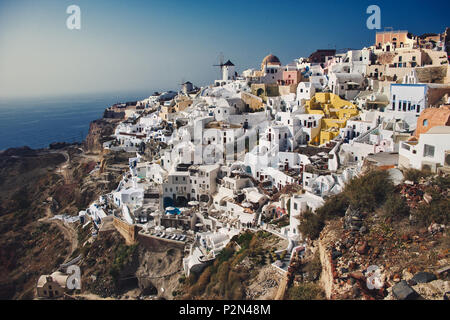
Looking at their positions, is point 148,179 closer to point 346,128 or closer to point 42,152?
point 346,128

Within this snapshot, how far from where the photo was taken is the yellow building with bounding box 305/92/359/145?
17.8m

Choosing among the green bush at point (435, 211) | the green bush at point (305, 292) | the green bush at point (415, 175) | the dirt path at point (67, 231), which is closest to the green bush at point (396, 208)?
the green bush at point (435, 211)

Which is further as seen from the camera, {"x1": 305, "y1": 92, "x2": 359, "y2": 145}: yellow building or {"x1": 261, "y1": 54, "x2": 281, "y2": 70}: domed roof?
{"x1": 261, "y1": 54, "x2": 281, "y2": 70}: domed roof

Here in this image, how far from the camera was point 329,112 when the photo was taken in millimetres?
19203

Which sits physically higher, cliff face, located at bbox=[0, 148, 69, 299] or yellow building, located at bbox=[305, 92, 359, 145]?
yellow building, located at bbox=[305, 92, 359, 145]

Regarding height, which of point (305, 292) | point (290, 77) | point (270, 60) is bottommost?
point (305, 292)

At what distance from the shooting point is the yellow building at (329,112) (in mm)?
17797

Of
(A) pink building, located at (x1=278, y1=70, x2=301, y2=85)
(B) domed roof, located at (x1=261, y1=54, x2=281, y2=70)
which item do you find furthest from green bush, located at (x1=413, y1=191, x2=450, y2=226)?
(B) domed roof, located at (x1=261, y1=54, x2=281, y2=70)

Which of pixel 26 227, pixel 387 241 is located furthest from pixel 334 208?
pixel 26 227

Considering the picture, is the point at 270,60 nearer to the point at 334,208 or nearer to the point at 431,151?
the point at 431,151

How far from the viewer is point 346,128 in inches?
659

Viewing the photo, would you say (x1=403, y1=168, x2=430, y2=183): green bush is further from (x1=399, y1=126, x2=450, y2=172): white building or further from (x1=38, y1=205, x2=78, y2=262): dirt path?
(x1=38, y1=205, x2=78, y2=262): dirt path

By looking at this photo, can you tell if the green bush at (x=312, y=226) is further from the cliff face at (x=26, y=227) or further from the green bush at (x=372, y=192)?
the cliff face at (x=26, y=227)

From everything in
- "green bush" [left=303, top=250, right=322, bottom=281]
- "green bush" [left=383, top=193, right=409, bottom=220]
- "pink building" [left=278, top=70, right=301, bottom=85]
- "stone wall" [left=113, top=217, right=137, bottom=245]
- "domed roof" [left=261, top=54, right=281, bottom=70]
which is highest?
"domed roof" [left=261, top=54, right=281, bottom=70]
